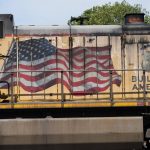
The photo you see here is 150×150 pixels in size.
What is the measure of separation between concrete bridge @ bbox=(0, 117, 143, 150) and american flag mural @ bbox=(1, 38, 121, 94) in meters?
1.32

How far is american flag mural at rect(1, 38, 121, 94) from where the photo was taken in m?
9.91

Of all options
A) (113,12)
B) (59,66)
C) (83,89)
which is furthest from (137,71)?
(113,12)

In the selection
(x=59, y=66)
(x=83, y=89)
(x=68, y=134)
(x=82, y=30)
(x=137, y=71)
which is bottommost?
(x=68, y=134)

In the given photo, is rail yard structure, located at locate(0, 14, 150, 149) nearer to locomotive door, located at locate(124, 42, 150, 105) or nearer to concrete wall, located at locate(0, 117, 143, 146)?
locomotive door, located at locate(124, 42, 150, 105)

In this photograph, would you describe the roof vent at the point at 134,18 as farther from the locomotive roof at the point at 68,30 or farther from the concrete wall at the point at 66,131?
the concrete wall at the point at 66,131

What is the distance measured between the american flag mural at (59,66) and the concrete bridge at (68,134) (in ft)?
4.33

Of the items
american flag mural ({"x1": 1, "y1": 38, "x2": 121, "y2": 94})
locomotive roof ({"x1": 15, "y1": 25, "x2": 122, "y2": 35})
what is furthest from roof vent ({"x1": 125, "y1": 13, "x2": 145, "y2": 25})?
american flag mural ({"x1": 1, "y1": 38, "x2": 121, "y2": 94})

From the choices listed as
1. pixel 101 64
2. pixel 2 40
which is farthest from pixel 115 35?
pixel 2 40

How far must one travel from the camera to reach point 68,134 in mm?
8680

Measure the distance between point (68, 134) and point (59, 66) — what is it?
6.84 ft

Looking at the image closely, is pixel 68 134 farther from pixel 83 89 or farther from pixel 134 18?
pixel 134 18

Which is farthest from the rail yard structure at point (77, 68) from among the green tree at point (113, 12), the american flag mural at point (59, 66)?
the green tree at point (113, 12)

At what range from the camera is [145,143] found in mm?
9312

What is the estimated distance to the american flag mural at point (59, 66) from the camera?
32.5ft
